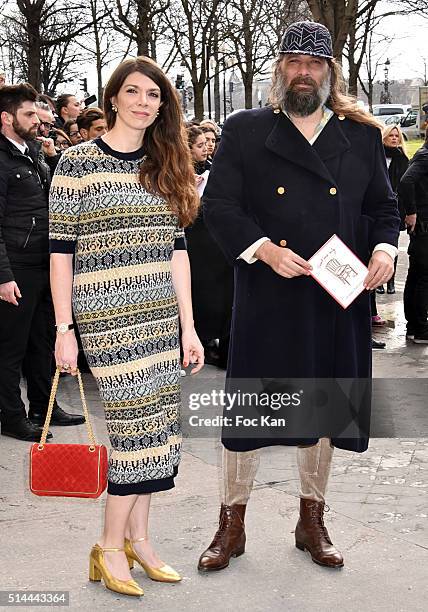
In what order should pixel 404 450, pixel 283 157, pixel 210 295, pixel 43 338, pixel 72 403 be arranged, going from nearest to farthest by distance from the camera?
pixel 283 157
pixel 404 450
pixel 43 338
pixel 72 403
pixel 210 295

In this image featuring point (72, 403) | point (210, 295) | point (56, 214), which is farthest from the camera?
point (210, 295)

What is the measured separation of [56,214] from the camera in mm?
3738

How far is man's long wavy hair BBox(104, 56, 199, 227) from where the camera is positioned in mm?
3811

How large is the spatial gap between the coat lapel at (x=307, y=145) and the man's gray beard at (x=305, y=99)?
0.23 feet

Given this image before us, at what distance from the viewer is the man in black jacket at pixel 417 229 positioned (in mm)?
9258

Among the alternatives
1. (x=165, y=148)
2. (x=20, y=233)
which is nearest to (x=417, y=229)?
(x=20, y=233)

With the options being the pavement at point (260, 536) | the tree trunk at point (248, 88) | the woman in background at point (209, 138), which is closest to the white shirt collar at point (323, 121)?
the pavement at point (260, 536)

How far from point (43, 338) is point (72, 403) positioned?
0.71 m

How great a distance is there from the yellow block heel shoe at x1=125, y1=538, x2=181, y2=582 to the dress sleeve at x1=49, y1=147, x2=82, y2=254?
1199 millimetres

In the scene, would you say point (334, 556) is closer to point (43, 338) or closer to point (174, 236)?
point (174, 236)

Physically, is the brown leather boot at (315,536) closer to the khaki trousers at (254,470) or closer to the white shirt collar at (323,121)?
the khaki trousers at (254,470)

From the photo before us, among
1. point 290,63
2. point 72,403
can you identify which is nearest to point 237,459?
point 290,63

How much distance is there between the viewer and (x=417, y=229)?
9.35 metres

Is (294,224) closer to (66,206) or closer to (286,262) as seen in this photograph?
(286,262)
